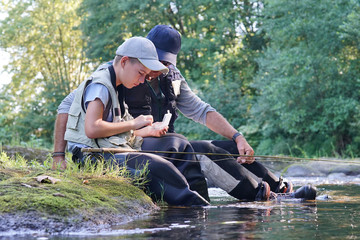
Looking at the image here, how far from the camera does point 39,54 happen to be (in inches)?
1346

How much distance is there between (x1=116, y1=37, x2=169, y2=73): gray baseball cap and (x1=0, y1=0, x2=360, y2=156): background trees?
11.2 meters

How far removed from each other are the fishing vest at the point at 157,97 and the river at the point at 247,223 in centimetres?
104

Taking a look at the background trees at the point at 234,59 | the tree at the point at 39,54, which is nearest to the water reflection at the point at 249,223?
the background trees at the point at 234,59

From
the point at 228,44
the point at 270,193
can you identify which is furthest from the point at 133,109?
the point at 228,44

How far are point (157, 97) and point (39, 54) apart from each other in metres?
30.1

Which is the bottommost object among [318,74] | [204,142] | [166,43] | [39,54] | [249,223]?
[249,223]

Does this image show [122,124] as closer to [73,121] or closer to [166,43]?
[73,121]

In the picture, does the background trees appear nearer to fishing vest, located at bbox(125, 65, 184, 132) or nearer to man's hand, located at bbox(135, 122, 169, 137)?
fishing vest, located at bbox(125, 65, 184, 132)

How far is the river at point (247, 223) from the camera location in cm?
324

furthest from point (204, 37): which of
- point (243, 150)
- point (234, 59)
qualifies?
point (243, 150)

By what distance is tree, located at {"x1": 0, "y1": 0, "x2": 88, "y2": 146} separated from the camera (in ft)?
103

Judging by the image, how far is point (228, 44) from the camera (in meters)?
25.7

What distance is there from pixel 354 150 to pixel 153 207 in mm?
13620

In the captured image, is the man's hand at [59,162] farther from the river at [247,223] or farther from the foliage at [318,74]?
the foliage at [318,74]
